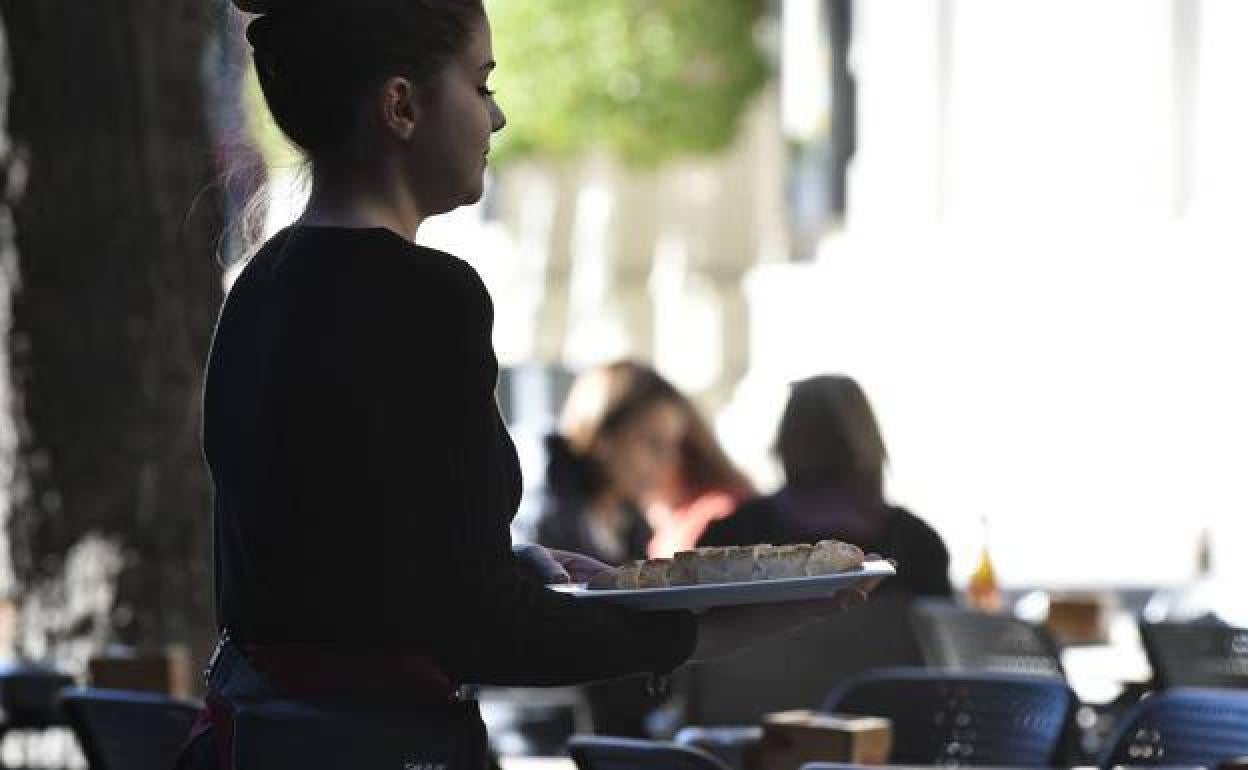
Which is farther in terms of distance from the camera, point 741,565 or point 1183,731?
point 1183,731

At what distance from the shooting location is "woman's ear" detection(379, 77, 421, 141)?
95.1 inches

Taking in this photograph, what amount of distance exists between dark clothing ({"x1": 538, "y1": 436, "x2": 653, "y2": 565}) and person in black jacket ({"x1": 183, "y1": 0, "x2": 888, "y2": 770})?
20.0ft

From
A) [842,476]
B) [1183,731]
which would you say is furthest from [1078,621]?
[1183,731]

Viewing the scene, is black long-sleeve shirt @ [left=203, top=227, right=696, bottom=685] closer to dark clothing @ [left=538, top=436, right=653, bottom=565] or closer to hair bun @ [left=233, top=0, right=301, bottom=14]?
hair bun @ [left=233, top=0, right=301, bottom=14]

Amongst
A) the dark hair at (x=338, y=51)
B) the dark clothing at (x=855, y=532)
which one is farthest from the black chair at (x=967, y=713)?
the dark hair at (x=338, y=51)

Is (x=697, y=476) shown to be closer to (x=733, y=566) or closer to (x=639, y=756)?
(x=639, y=756)

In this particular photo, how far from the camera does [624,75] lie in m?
26.1

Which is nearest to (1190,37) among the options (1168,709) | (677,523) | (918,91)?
(918,91)

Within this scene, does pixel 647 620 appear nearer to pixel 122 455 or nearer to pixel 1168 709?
pixel 1168 709

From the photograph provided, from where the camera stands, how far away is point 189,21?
688 cm

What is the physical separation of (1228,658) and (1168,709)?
1.84 metres

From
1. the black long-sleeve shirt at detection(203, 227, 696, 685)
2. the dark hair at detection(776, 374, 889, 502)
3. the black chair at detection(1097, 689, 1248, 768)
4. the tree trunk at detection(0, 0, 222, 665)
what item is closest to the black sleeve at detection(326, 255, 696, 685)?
the black long-sleeve shirt at detection(203, 227, 696, 685)

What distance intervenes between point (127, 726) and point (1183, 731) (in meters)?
1.54

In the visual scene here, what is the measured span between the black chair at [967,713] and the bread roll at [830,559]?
2.08 meters
